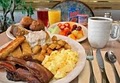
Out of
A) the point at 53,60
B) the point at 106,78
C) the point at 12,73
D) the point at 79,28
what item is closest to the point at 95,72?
the point at 106,78

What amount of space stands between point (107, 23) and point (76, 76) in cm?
39

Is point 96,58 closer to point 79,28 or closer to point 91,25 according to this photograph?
point 91,25

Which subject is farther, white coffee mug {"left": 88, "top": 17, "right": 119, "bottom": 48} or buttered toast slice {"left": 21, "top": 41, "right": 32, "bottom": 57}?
white coffee mug {"left": 88, "top": 17, "right": 119, "bottom": 48}

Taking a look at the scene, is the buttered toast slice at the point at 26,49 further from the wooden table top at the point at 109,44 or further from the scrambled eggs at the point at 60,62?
the wooden table top at the point at 109,44

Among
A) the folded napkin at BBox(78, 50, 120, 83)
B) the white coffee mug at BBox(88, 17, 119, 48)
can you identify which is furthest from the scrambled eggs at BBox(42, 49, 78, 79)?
the white coffee mug at BBox(88, 17, 119, 48)

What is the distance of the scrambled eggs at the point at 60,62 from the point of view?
73cm

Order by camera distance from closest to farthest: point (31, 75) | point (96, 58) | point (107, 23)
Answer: point (31, 75) → point (96, 58) → point (107, 23)

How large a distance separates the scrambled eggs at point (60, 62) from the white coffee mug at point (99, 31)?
0.85 ft

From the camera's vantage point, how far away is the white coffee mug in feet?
3.36

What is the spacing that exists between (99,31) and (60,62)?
1.19 feet

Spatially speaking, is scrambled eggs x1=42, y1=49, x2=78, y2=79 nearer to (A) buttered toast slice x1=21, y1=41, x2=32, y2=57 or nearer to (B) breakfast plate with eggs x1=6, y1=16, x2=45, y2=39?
(A) buttered toast slice x1=21, y1=41, x2=32, y2=57

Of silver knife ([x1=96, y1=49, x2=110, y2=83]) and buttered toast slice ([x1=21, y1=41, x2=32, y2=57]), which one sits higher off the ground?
buttered toast slice ([x1=21, y1=41, x2=32, y2=57])

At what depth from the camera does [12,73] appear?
70cm

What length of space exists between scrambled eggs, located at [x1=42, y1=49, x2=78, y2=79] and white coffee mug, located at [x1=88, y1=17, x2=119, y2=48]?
26cm
